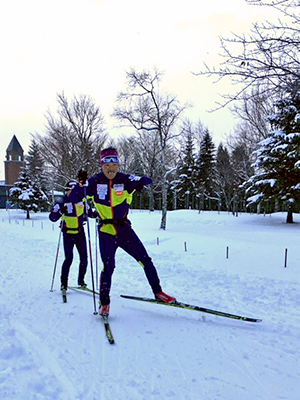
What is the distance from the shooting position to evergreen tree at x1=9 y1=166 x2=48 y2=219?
1332 inches

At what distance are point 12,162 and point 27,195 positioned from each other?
44.9 meters

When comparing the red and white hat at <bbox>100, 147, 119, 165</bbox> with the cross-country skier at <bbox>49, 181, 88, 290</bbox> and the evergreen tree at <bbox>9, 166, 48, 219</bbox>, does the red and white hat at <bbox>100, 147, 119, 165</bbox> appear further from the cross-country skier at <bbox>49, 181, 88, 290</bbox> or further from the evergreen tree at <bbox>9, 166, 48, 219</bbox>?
the evergreen tree at <bbox>9, 166, 48, 219</bbox>

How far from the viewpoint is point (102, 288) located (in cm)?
408

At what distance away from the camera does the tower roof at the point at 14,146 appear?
243ft

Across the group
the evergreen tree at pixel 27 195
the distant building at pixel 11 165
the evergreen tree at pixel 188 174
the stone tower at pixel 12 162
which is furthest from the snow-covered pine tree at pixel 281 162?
the stone tower at pixel 12 162

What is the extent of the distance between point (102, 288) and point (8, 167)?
257 ft

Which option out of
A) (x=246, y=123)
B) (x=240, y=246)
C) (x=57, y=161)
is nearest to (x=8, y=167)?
(x=57, y=161)

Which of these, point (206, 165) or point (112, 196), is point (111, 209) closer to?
point (112, 196)

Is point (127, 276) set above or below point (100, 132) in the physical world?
below

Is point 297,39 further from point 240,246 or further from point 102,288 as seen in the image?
point 240,246

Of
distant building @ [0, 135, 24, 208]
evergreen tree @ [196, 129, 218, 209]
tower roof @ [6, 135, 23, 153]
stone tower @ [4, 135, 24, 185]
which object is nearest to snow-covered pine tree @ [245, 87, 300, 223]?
evergreen tree @ [196, 129, 218, 209]

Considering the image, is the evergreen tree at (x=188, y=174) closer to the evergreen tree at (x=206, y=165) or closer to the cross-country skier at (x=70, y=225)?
the evergreen tree at (x=206, y=165)

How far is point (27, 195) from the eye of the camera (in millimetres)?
33531

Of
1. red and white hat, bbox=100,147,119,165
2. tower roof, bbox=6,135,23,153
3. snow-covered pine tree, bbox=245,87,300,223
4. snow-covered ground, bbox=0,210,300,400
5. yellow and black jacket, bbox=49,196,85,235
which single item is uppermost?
tower roof, bbox=6,135,23,153
